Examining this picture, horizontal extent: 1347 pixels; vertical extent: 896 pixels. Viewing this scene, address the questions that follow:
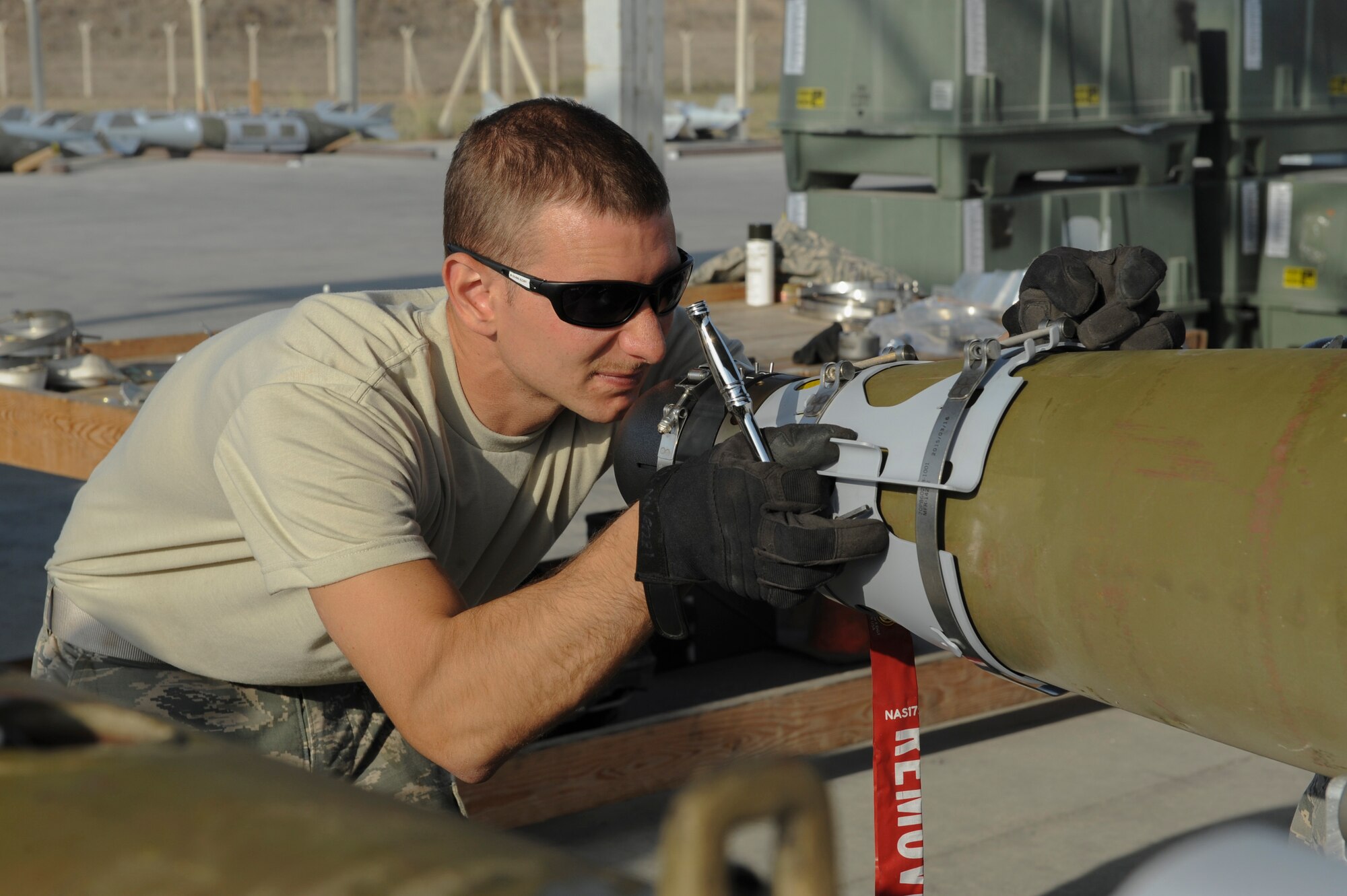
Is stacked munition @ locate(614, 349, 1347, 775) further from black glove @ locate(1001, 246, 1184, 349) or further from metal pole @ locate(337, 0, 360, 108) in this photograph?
metal pole @ locate(337, 0, 360, 108)

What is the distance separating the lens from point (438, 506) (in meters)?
1.95

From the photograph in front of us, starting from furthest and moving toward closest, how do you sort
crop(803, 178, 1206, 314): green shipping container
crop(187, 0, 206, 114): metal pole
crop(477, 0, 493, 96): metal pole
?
1. crop(187, 0, 206, 114): metal pole
2. crop(477, 0, 493, 96): metal pole
3. crop(803, 178, 1206, 314): green shipping container

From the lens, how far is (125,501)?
6.67 ft

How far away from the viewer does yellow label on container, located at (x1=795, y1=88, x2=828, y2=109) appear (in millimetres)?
5637

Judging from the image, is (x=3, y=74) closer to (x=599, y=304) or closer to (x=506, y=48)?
(x=506, y=48)

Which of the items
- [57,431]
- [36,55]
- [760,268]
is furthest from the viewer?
[36,55]

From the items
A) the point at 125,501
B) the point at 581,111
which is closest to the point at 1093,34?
the point at 581,111

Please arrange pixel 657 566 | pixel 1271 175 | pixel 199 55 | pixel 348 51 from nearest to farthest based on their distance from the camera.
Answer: pixel 657 566 < pixel 1271 175 < pixel 348 51 < pixel 199 55

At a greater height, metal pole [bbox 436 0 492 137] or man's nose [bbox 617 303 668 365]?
metal pole [bbox 436 0 492 137]

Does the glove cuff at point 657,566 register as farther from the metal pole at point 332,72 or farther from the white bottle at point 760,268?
the metal pole at point 332,72

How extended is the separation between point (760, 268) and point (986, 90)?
3.79ft

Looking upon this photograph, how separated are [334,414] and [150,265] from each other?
8.81m

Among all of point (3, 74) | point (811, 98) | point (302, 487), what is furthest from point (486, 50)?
point (302, 487)

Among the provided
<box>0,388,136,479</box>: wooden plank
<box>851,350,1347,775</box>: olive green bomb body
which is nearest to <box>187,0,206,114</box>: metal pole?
<box>0,388,136,479</box>: wooden plank
